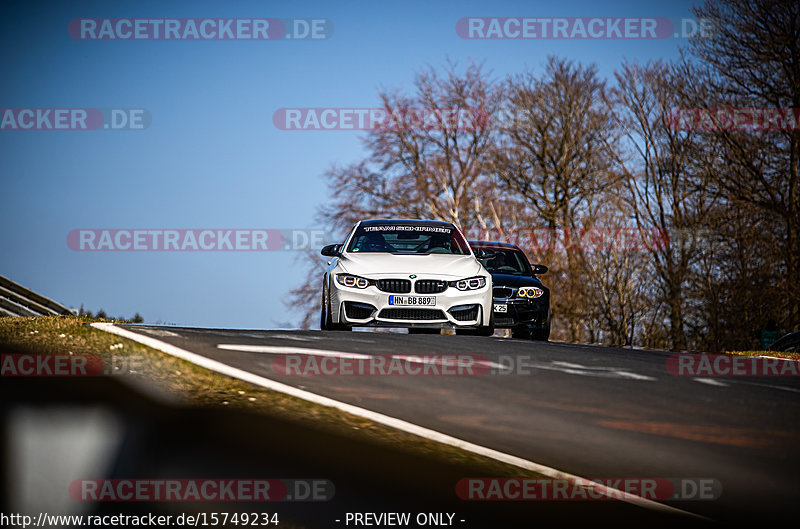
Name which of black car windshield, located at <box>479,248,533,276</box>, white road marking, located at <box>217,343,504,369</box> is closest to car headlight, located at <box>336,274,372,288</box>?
white road marking, located at <box>217,343,504,369</box>

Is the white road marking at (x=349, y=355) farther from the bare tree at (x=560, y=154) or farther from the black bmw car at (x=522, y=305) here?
the bare tree at (x=560, y=154)

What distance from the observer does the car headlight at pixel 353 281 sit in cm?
1177

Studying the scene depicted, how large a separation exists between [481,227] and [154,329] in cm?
2849

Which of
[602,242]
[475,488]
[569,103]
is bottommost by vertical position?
[475,488]

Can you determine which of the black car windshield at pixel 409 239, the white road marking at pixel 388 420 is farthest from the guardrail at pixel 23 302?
the white road marking at pixel 388 420

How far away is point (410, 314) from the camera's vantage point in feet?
38.5

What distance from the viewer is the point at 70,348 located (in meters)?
9.07

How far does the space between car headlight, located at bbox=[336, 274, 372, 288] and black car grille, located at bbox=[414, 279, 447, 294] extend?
70 cm

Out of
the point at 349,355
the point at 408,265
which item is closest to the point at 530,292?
the point at 408,265

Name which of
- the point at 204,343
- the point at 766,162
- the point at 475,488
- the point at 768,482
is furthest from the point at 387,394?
the point at 766,162

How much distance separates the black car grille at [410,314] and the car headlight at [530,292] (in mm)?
3556

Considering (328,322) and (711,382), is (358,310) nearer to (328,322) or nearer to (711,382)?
(328,322)

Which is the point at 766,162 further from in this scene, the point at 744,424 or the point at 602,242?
the point at 744,424

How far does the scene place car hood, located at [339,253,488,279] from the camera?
39.0 feet
